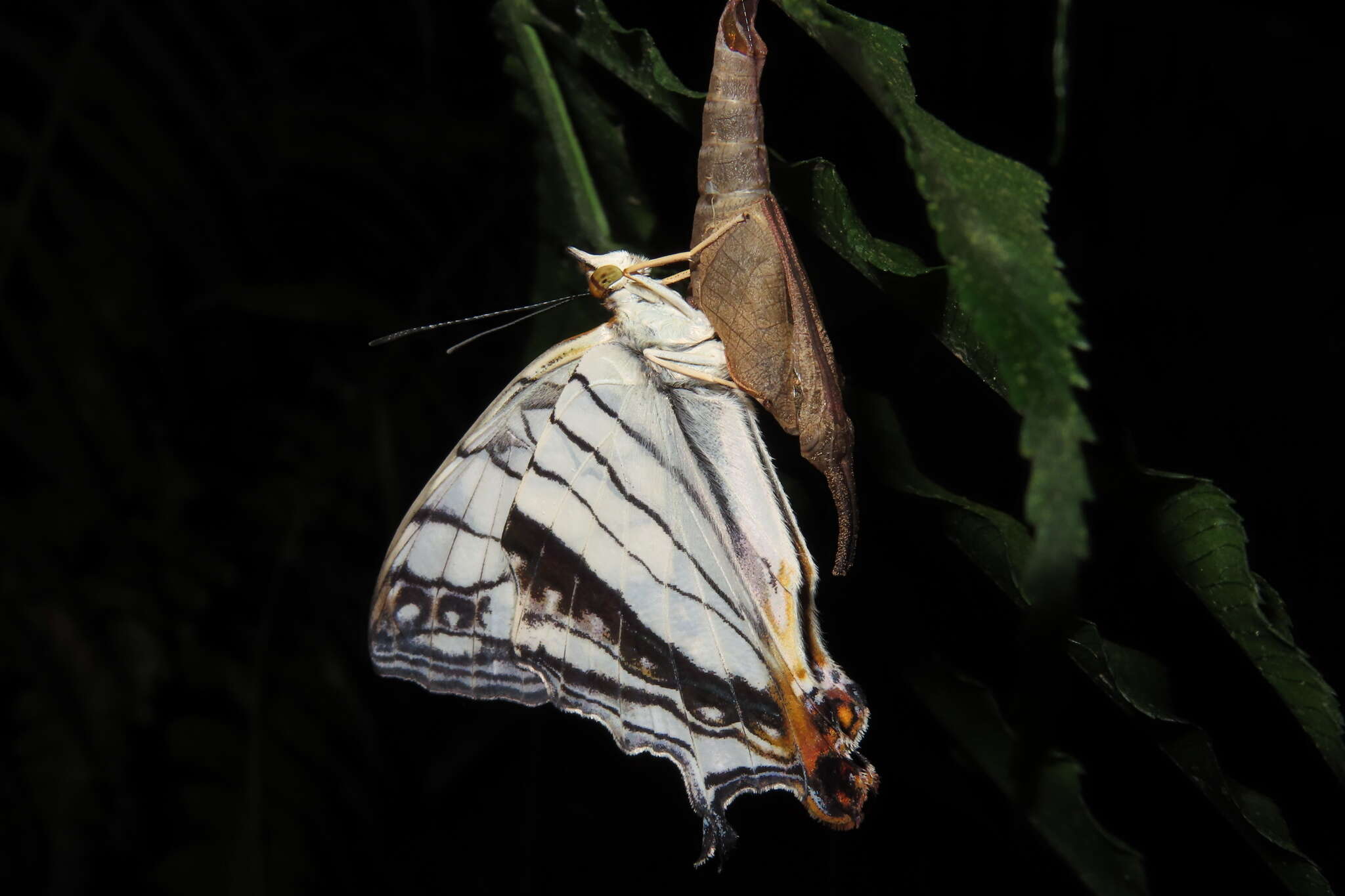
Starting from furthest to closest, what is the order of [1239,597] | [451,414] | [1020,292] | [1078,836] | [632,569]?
[451,414] → [632,569] → [1078,836] → [1239,597] → [1020,292]

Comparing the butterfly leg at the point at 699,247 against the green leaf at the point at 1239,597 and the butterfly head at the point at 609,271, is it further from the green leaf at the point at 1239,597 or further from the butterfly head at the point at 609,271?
the green leaf at the point at 1239,597

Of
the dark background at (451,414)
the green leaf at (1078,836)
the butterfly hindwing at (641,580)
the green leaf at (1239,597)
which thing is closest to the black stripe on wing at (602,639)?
the butterfly hindwing at (641,580)

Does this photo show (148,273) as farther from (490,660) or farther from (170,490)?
(490,660)

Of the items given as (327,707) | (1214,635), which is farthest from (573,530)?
(327,707)

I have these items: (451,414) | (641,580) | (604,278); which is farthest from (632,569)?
(451,414)

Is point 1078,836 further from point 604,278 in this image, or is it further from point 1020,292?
point 604,278

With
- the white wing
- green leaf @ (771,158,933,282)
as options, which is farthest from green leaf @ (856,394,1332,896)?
the white wing

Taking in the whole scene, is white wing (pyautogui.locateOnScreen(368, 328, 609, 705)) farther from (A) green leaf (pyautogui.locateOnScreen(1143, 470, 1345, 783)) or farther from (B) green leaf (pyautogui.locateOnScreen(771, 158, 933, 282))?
(A) green leaf (pyautogui.locateOnScreen(1143, 470, 1345, 783))
